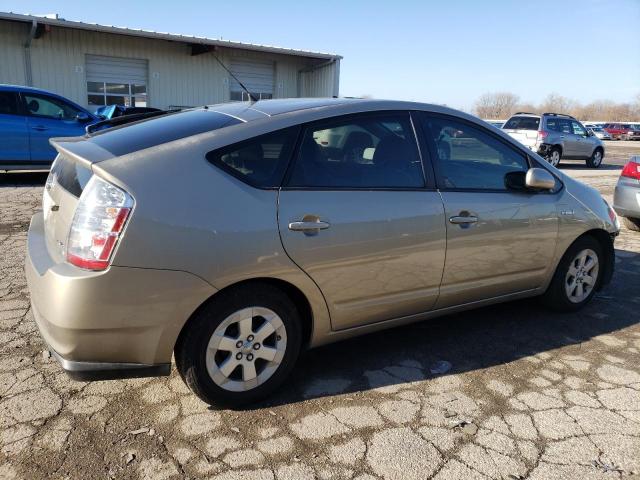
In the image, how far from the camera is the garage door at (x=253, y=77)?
906 inches

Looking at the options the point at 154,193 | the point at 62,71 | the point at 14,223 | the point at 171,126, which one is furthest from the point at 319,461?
the point at 62,71

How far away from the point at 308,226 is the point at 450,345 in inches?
61.7

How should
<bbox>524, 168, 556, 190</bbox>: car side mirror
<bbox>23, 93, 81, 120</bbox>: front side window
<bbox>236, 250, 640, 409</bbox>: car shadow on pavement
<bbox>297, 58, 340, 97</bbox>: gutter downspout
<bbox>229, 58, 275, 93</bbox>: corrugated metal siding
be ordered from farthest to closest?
1. <bbox>297, 58, 340, 97</bbox>: gutter downspout
2. <bbox>229, 58, 275, 93</bbox>: corrugated metal siding
3. <bbox>23, 93, 81, 120</bbox>: front side window
4. <bbox>524, 168, 556, 190</bbox>: car side mirror
5. <bbox>236, 250, 640, 409</bbox>: car shadow on pavement

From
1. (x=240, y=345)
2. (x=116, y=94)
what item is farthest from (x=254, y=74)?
(x=240, y=345)

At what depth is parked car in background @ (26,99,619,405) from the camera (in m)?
2.46

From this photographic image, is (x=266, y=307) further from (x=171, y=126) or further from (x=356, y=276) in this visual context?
(x=171, y=126)

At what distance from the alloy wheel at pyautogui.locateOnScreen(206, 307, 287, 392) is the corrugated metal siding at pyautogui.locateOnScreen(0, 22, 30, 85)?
59.9ft

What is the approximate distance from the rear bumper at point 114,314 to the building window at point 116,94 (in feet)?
61.8

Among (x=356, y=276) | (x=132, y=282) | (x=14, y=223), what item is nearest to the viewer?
(x=132, y=282)

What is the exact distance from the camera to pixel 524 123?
1773 cm

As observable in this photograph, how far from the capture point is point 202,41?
20.2m

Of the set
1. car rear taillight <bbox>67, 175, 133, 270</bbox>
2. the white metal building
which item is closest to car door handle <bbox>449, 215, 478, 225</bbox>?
car rear taillight <bbox>67, 175, 133, 270</bbox>

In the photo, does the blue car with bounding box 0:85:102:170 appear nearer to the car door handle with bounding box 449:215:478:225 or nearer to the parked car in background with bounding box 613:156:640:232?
the car door handle with bounding box 449:215:478:225

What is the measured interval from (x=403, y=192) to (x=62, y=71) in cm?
1853
